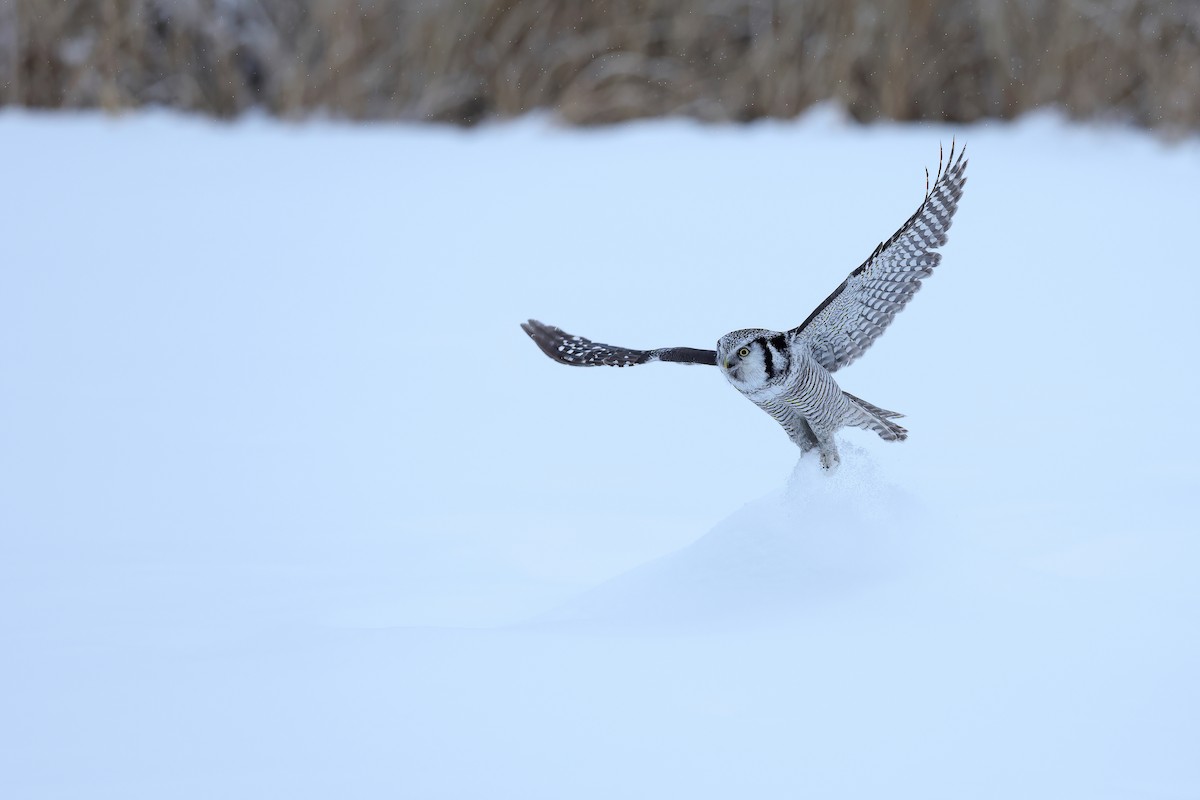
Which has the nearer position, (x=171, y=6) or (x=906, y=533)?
(x=906, y=533)

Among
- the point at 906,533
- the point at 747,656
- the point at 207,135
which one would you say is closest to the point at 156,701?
the point at 747,656

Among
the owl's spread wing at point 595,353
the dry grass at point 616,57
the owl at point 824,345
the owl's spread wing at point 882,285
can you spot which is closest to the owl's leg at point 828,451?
the owl at point 824,345

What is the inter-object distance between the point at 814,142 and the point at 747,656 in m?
5.46

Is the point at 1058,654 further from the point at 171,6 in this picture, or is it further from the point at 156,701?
the point at 171,6

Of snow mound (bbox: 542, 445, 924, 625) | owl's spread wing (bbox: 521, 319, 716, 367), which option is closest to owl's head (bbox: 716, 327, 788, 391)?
owl's spread wing (bbox: 521, 319, 716, 367)

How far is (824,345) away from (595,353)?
478mm

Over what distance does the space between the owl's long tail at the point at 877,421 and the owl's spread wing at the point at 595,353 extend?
1.25 feet

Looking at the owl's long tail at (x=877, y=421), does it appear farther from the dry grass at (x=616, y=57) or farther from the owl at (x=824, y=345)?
the dry grass at (x=616, y=57)

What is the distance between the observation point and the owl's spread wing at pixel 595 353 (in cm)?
287

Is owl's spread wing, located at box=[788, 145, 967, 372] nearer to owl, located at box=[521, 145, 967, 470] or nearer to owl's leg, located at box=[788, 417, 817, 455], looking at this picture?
owl, located at box=[521, 145, 967, 470]

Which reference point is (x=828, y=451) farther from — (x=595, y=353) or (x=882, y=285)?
(x=595, y=353)

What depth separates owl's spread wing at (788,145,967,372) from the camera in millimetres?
2832

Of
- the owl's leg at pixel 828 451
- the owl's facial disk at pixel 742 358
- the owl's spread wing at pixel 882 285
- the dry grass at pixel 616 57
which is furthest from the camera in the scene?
the dry grass at pixel 616 57

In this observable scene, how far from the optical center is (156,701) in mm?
2615
